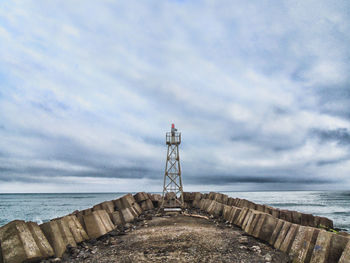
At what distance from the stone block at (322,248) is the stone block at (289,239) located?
1033 millimetres

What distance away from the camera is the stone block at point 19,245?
18.2 feet

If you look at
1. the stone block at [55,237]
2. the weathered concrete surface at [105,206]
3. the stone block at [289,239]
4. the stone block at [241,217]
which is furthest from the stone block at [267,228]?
the weathered concrete surface at [105,206]

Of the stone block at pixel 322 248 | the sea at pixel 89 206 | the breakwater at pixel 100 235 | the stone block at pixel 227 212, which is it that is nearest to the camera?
the stone block at pixel 322 248

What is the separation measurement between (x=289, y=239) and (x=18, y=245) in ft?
21.6

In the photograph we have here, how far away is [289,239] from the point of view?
21.3 ft

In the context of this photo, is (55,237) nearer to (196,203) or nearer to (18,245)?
(18,245)

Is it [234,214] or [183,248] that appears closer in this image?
[183,248]

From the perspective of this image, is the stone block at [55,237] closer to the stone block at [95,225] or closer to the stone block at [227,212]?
the stone block at [95,225]

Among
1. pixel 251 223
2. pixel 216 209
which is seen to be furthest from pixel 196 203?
pixel 251 223

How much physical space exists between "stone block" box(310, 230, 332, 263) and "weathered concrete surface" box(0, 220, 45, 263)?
613 centimetres

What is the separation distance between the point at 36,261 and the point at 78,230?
7.07 feet

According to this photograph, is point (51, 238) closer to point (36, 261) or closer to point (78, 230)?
point (36, 261)

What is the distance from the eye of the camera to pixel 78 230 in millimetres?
7938

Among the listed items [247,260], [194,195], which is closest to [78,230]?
[247,260]
